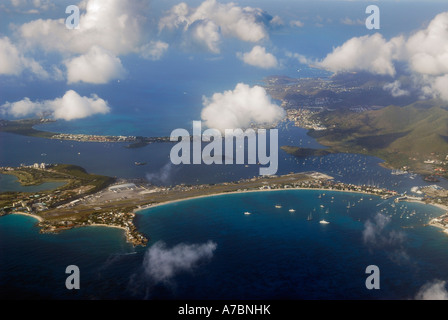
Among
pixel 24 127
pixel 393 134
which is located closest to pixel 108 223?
pixel 24 127

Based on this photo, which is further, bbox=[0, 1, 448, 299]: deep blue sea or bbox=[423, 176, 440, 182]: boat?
bbox=[423, 176, 440, 182]: boat

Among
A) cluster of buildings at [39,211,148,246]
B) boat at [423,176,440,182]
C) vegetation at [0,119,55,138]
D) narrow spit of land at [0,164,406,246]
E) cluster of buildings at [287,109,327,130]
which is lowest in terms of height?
cluster of buildings at [39,211,148,246]

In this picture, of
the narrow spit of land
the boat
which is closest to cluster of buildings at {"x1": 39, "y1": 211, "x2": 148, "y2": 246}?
the narrow spit of land

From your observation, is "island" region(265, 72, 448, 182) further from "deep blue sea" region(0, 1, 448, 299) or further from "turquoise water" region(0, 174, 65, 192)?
"turquoise water" region(0, 174, 65, 192)

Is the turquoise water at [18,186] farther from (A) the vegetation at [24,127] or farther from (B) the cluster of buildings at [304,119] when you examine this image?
(B) the cluster of buildings at [304,119]

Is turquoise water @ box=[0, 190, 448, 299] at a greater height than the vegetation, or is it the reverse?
the vegetation

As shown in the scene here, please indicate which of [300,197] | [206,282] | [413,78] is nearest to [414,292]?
[206,282]
